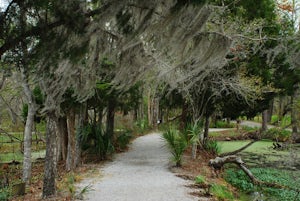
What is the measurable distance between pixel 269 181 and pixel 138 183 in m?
4.13

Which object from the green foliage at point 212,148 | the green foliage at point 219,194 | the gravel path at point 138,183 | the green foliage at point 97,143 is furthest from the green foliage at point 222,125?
the green foliage at point 219,194

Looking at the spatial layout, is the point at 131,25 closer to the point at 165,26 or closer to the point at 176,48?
the point at 165,26

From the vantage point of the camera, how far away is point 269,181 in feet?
32.0

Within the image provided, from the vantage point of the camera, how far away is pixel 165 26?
3.93 meters

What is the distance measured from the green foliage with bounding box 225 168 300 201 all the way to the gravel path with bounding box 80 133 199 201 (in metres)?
1.99

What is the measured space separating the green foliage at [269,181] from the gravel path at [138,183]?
199 centimetres

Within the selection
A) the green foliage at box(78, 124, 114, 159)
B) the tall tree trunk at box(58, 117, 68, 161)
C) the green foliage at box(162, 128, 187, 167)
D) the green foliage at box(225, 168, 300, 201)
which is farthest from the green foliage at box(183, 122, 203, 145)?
the tall tree trunk at box(58, 117, 68, 161)

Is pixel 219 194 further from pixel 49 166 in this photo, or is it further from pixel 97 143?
pixel 97 143

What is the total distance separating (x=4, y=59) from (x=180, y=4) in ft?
7.28

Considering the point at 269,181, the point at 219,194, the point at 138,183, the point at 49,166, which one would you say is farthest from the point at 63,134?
the point at 219,194

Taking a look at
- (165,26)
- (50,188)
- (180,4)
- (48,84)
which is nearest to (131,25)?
(165,26)

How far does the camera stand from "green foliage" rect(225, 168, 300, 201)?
8.38 m

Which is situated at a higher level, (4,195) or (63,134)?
(63,134)

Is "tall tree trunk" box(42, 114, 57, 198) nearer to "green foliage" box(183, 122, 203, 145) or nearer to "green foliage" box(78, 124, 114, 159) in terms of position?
"green foliage" box(78, 124, 114, 159)
